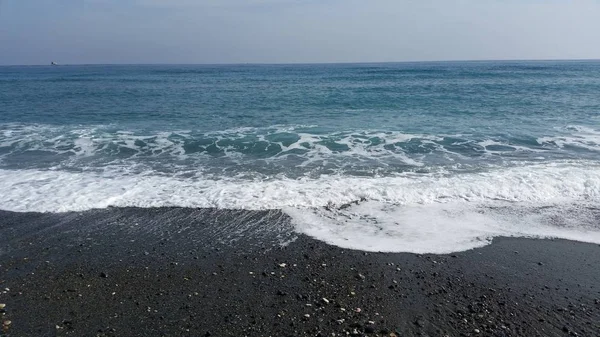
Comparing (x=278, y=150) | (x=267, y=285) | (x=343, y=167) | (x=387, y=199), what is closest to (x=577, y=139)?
(x=343, y=167)

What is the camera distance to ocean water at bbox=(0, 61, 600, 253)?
8.80 meters

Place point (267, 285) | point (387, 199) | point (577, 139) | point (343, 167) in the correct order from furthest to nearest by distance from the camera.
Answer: point (577, 139) < point (343, 167) < point (387, 199) < point (267, 285)

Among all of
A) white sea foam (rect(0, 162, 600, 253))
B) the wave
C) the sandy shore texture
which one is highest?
the wave

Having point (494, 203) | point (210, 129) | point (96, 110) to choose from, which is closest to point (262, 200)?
point (494, 203)

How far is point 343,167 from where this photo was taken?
42.5 ft

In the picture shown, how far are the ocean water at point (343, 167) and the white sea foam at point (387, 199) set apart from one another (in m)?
0.04

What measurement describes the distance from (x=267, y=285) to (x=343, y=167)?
7.18m

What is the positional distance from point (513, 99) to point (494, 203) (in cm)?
2381

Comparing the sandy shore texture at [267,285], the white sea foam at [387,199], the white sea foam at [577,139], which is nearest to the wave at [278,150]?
the white sea foam at [577,139]

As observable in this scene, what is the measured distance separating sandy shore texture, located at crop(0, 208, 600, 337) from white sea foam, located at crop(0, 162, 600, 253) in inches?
24.5

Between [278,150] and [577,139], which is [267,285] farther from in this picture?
[577,139]

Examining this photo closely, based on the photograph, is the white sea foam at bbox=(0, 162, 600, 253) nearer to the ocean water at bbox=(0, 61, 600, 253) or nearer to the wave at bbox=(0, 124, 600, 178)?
the ocean water at bbox=(0, 61, 600, 253)

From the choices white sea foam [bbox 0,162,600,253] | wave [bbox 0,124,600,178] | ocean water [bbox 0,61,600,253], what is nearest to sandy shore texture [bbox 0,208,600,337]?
white sea foam [bbox 0,162,600,253]

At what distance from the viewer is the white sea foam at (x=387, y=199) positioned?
8156 mm
